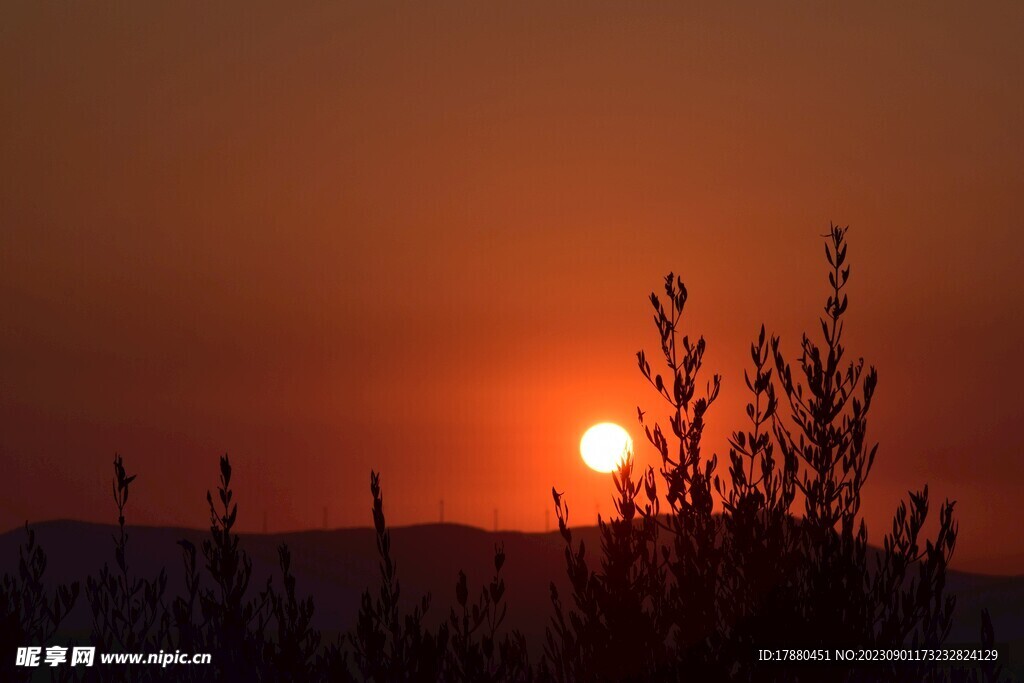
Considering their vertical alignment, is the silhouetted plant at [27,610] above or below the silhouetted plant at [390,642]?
above

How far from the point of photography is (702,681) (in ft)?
27.5

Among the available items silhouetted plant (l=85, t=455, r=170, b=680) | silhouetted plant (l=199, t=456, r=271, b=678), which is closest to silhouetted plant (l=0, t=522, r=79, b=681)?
silhouetted plant (l=85, t=455, r=170, b=680)

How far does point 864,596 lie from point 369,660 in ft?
13.1

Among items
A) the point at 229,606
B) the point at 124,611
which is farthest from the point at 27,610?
the point at 229,606

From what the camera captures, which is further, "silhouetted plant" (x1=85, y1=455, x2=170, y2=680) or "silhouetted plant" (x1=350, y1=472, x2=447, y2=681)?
"silhouetted plant" (x1=85, y1=455, x2=170, y2=680)

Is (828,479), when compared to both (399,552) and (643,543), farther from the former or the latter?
(399,552)

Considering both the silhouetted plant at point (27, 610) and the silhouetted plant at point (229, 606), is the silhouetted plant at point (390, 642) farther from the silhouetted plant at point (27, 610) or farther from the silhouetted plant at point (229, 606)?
the silhouetted plant at point (27, 610)

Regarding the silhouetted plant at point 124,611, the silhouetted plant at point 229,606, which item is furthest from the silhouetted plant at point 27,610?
the silhouetted plant at point 229,606

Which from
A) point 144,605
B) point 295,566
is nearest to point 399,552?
point 295,566

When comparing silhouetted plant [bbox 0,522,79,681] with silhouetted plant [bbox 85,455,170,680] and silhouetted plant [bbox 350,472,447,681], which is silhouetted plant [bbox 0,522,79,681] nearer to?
silhouetted plant [bbox 85,455,170,680]

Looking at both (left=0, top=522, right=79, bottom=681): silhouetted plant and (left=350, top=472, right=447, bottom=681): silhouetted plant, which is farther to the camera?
(left=0, top=522, right=79, bottom=681): silhouetted plant

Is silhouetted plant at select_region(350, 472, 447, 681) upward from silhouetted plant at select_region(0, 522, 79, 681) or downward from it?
downward

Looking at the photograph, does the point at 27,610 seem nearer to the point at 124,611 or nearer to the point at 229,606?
the point at 124,611

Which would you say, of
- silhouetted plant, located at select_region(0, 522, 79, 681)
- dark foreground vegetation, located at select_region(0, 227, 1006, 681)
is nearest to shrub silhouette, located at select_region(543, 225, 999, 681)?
dark foreground vegetation, located at select_region(0, 227, 1006, 681)
